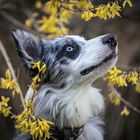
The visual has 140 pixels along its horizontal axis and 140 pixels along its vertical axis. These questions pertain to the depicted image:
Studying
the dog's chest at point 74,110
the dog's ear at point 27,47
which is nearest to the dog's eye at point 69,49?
the dog's ear at point 27,47

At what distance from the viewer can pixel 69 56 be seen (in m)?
3.85

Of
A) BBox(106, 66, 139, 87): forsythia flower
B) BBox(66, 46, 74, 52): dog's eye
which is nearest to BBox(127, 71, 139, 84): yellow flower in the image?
BBox(106, 66, 139, 87): forsythia flower

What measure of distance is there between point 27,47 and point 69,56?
0.95 ft

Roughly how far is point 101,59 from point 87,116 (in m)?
0.51

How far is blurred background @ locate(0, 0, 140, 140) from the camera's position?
6.05m

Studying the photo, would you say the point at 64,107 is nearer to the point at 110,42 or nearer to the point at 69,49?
the point at 69,49

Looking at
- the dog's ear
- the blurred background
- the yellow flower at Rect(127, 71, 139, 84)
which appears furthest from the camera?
the blurred background

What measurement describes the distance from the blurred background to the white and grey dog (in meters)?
1.89

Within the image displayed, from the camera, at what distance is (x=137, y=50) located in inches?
241

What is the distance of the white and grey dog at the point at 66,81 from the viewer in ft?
12.2

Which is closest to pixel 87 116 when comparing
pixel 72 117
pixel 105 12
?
pixel 72 117

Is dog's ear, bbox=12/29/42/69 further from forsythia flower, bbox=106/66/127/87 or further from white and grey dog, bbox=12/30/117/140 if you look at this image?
forsythia flower, bbox=106/66/127/87

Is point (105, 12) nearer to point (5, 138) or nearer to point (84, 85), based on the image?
point (84, 85)

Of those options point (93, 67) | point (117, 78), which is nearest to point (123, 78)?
point (117, 78)
